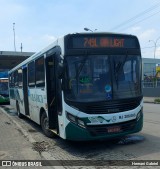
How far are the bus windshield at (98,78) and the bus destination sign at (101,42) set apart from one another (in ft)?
1.01

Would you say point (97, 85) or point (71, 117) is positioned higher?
point (97, 85)

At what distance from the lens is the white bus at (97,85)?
764 cm

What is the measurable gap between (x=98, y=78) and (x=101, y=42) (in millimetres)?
989

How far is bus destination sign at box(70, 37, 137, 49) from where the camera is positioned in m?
7.95

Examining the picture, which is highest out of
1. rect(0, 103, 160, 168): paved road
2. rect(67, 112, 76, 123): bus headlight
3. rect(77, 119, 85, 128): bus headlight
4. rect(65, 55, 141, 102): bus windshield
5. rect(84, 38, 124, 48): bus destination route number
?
rect(84, 38, 124, 48): bus destination route number

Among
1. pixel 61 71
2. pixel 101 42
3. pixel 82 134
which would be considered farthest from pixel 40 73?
pixel 82 134

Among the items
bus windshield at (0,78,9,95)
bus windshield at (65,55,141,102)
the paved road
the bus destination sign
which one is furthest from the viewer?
bus windshield at (0,78,9,95)

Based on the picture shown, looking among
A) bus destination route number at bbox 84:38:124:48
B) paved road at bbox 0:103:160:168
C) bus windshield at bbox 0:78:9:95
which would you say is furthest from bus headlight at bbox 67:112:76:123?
bus windshield at bbox 0:78:9:95

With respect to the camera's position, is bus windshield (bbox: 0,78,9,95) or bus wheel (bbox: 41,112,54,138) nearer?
bus wheel (bbox: 41,112,54,138)

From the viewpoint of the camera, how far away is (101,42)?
8.11 meters

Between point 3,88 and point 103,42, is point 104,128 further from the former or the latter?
point 3,88

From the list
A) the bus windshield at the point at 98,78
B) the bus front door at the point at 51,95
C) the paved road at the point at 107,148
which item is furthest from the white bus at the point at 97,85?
the bus front door at the point at 51,95

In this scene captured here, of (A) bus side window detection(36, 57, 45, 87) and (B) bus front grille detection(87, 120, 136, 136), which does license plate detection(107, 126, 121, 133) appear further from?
(A) bus side window detection(36, 57, 45, 87)

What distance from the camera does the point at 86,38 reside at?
8.05 m
